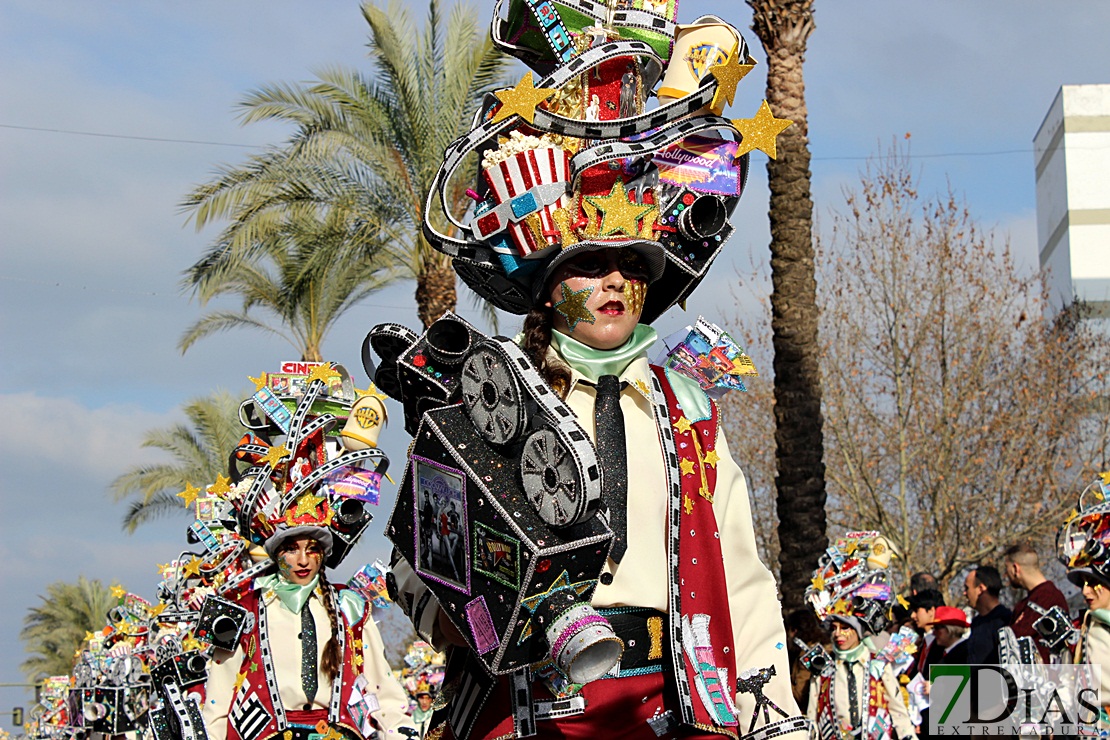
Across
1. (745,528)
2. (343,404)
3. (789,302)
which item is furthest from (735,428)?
(745,528)

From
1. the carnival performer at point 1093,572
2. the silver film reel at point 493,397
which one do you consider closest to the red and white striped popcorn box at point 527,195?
the silver film reel at point 493,397

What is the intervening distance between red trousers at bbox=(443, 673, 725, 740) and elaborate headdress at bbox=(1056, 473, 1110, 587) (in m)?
6.01

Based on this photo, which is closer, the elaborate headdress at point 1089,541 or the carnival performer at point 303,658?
the carnival performer at point 303,658

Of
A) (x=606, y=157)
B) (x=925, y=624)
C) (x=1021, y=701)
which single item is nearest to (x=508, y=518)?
(x=606, y=157)

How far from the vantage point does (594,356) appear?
4.48m

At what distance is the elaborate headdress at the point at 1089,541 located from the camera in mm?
9383

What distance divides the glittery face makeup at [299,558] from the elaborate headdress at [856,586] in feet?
16.9

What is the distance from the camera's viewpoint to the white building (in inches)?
1689

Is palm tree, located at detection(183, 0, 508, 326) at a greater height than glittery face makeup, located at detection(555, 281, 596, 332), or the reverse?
palm tree, located at detection(183, 0, 508, 326)

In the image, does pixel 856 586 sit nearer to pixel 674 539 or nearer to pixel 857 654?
pixel 857 654

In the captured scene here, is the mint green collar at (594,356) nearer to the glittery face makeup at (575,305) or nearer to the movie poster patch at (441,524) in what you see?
the glittery face makeup at (575,305)

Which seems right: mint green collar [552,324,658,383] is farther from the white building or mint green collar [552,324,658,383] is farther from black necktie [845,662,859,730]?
the white building

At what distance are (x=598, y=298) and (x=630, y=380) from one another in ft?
0.84

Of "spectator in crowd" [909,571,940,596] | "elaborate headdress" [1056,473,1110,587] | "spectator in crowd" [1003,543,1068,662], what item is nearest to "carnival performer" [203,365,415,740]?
"spectator in crowd" [1003,543,1068,662]
